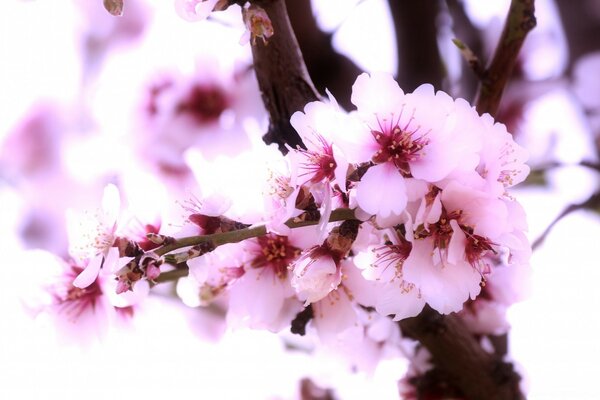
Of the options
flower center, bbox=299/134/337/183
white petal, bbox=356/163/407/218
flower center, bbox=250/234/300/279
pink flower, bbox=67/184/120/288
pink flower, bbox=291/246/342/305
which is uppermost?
white petal, bbox=356/163/407/218

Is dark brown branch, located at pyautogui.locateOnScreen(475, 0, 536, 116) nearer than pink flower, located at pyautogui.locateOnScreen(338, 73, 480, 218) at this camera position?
No

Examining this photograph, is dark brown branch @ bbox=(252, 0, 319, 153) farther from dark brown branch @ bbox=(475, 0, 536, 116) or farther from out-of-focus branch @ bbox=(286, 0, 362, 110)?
out-of-focus branch @ bbox=(286, 0, 362, 110)

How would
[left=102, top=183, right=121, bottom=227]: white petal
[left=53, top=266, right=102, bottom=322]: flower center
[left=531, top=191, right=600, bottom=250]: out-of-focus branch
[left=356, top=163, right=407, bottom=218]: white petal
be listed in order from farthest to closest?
[left=531, top=191, right=600, bottom=250]: out-of-focus branch
[left=53, top=266, right=102, bottom=322]: flower center
[left=102, top=183, right=121, bottom=227]: white petal
[left=356, top=163, right=407, bottom=218]: white petal

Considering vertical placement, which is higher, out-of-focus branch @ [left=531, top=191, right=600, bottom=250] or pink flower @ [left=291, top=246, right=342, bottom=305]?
pink flower @ [left=291, top=246, right=342, bottom=305]

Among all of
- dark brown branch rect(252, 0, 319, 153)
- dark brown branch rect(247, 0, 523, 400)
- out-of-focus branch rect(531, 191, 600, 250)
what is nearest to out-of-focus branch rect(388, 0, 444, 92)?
dark brown branch rect(247, 0, 523, 400)

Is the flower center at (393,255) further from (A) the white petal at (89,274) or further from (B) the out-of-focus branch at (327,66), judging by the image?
(B) the out-of-focus branch at (327,66)

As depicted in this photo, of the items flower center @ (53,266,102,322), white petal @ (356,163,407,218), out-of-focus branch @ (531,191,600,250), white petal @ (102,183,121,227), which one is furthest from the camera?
out-of-focus branch @ (531,191,600,250)

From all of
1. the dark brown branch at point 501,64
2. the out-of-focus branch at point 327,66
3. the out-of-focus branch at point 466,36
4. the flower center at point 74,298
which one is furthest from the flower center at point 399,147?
the out-of-focus branch at point 466,36

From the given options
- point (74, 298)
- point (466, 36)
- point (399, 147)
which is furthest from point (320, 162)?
point (466, 36)
